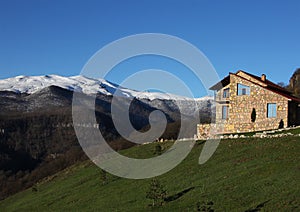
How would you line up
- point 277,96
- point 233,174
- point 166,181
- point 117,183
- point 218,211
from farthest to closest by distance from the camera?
point 277,96 → point 117,183 → point 166,181 → point 233,174 → point 218,211

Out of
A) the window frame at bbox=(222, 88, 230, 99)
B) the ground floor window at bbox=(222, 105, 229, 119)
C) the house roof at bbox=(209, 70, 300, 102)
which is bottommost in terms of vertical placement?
the ground floor window at bbox=(222, 105, 229, 119)

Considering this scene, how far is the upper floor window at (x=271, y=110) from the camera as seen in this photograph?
55.5m

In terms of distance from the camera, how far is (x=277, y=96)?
5544 cm

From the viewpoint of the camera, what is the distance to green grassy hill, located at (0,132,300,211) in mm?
23828

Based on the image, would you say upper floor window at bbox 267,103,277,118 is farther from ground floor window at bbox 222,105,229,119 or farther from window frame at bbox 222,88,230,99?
window frame at bbox 222,88,230,99

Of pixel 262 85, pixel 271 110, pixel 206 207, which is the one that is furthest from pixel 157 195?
pixel 262 85

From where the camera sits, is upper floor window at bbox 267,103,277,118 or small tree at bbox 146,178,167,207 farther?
upper floor window at bbox 267,103,277,118

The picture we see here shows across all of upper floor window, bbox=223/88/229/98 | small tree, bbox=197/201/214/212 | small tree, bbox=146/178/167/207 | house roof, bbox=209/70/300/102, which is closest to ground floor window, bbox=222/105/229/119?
upper floor window, bbox=223/88/229/98

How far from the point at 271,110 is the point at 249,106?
3.11 meters

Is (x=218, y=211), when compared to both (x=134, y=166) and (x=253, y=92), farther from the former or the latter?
(x=253, y=92)

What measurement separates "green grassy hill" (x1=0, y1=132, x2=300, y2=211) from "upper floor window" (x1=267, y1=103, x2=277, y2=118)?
1412 cm

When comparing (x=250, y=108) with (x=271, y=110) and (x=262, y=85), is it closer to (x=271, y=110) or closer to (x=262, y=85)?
(x=271, y=110)

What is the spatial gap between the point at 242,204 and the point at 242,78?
123ft

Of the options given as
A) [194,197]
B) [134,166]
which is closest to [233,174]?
[194,197]
